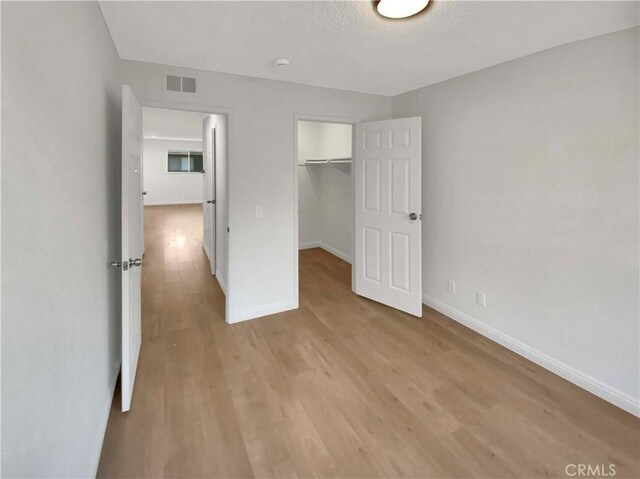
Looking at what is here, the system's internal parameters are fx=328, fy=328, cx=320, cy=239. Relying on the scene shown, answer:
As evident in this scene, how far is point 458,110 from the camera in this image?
300 cm

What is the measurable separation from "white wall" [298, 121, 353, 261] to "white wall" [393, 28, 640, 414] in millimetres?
2071

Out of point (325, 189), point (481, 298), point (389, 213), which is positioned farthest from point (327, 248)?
point (481, 298)

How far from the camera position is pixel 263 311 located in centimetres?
330

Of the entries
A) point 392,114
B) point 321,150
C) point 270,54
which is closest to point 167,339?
point 270,54

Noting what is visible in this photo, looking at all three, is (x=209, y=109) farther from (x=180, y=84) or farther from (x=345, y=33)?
(x=345, y=33)

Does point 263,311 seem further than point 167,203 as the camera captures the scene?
No

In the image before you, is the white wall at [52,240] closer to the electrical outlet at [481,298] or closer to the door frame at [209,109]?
the door frame at [209,109]

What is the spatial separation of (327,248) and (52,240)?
16.2 ft

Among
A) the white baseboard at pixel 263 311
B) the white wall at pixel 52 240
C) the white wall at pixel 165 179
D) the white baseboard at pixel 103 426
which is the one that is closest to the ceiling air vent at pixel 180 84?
the white wall at pixel 52 240

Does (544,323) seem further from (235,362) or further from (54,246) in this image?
(54,246)

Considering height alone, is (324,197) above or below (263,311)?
above

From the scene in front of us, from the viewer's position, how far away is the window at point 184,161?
12.5 metres

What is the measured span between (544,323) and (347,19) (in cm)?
252

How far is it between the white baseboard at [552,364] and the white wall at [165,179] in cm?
1158
